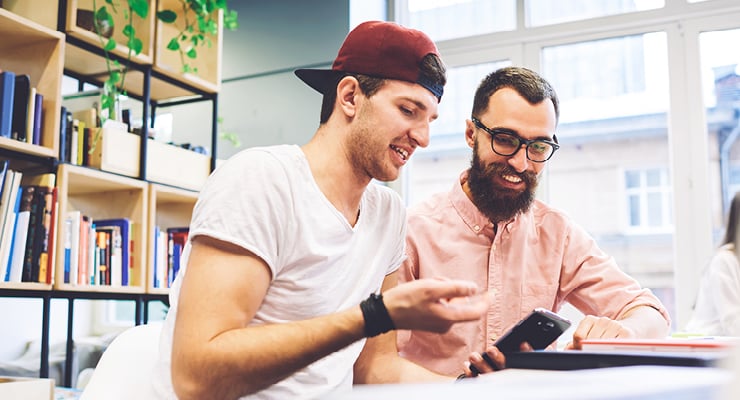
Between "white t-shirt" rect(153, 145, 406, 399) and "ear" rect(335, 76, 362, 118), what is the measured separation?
0.13 m

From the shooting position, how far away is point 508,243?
1735mm

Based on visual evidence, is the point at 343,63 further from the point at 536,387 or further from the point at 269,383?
the point at 536,387

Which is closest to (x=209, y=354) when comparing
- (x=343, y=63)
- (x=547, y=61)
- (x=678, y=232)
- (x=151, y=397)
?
(x=151, y=397)

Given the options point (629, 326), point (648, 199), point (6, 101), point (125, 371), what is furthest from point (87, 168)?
point (648, 199)

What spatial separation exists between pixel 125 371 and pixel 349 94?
2.14 ft

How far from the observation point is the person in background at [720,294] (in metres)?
3.07

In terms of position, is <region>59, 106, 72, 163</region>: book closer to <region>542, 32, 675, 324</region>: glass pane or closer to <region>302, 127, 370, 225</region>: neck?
<region>302, 127, 370, 225</region>: neck

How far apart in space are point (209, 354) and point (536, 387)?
0.72 metres

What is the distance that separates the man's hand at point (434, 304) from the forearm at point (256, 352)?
79 millimetres

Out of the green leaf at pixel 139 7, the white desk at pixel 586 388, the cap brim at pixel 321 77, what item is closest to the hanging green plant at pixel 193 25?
the green leaf at pixel 139 7

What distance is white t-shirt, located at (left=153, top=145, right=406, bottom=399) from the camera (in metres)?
1.09

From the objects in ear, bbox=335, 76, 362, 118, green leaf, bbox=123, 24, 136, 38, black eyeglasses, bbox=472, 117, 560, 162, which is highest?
green leaf, bbox=123, 24, 136, 38

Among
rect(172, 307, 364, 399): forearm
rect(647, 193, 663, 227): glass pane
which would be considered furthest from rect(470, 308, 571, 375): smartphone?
rect(647, 193, 663, 227): glass pane

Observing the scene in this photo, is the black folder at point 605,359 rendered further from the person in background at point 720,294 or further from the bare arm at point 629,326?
the person in background at point 720,294
